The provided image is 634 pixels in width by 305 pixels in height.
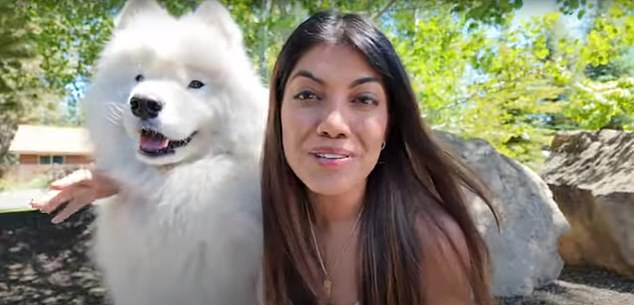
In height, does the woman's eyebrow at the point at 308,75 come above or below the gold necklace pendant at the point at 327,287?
above

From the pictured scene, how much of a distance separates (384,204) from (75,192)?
92 centimetres

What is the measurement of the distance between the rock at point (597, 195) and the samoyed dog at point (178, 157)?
428 centimetres

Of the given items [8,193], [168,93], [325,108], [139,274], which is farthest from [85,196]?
[8,193]

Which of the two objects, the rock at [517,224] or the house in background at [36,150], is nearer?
the rock at [517,224]

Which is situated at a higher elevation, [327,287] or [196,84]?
[196,84]

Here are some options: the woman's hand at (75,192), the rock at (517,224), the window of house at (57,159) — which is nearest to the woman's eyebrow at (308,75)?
the woman's hand at (75,192)

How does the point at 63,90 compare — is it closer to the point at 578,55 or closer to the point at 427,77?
the point at 427,77

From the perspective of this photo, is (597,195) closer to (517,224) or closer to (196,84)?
(517,224)

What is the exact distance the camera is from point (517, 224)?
4449 millimetres

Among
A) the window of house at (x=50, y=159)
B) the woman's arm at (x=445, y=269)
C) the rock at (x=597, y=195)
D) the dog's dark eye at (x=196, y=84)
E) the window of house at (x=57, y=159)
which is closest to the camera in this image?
the woman's arm at (x=445, y=269)

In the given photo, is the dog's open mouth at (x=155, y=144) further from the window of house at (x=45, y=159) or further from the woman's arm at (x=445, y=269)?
the window of house at (x=45, y=159)

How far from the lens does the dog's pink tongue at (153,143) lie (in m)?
1.66

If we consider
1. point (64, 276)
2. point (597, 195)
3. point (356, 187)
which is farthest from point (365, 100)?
point (64, 276)

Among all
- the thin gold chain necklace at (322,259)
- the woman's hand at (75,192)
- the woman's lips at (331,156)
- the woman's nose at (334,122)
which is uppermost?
the woman's nose at (334,122)
